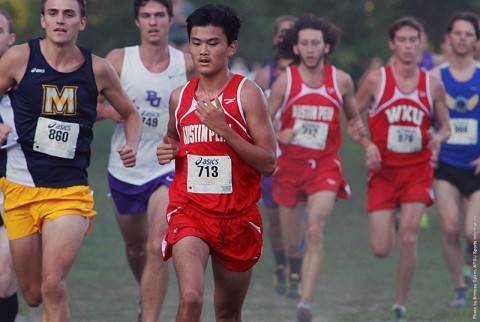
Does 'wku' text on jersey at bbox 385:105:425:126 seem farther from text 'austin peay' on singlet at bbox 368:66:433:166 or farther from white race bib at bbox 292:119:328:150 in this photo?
white race bib at bbox 292:119:328:150

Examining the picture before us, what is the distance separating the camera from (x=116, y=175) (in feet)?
31.1

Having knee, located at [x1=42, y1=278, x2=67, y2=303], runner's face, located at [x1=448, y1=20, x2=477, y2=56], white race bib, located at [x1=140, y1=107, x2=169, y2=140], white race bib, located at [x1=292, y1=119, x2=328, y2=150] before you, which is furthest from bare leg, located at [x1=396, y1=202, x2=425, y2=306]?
knee, located at [x1=42, y1=278, x2=67, y2=303]

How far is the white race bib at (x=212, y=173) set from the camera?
23.4ft

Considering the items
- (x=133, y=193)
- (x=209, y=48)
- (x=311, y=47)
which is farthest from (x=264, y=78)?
(x=209, y=48)

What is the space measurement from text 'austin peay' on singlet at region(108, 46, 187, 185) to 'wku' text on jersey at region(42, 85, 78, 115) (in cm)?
154

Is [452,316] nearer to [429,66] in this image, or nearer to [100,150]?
[429,66]

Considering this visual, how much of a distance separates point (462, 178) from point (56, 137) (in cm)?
496

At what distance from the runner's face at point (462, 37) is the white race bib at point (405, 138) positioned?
1.37m

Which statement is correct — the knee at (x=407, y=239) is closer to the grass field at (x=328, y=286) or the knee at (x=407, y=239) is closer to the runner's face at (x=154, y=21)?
the grass field at (x=328, y=286)

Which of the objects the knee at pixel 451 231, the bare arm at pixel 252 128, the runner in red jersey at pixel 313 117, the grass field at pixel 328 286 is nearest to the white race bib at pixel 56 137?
the bare arm at pixel 252 128

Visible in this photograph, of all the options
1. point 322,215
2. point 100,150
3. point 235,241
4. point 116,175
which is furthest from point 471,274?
point 100,150

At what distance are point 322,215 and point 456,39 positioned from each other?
2391mm

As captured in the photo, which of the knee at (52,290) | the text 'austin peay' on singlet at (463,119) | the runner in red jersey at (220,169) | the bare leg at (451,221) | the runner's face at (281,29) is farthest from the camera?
the runner's face at (281,29)

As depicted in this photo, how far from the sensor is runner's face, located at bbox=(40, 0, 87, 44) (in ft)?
25.5
